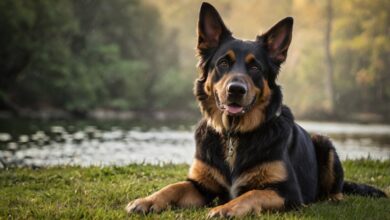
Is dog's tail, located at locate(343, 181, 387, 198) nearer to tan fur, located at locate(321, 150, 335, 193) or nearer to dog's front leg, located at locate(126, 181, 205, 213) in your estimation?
tan fur, located at locate(321, 150, 335, 193)

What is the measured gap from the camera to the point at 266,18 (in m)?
80.9

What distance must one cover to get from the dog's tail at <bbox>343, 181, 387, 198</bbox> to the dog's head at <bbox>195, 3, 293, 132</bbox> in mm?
2207

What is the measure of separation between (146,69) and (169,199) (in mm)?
53129

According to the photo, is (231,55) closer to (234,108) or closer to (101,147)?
(234,108)

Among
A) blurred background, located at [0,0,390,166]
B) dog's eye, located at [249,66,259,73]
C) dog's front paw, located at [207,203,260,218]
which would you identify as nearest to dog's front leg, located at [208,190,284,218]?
dog's front paw, located at [207,203,260,218]

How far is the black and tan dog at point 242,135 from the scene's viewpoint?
643cm

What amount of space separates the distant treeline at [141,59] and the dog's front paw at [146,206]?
122 feet

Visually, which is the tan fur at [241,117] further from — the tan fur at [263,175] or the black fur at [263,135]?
the tan fur at [263,175]

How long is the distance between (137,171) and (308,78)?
194 feet

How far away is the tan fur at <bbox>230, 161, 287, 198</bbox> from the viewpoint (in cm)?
646

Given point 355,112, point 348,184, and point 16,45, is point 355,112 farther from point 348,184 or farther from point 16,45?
point 348,184

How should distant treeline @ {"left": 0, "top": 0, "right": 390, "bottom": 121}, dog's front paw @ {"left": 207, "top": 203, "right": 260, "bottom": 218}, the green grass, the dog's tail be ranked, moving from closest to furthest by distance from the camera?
dog's front paw @ {"left": 207, "top": 203, "right": 260, "bottom": 218}
the green grass
the dog's tail
distant treeline @ {"left": 0, "top": 0, "right": 390, "bottom": 121}

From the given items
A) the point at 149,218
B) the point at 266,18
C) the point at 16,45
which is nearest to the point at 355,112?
the point at 266,18

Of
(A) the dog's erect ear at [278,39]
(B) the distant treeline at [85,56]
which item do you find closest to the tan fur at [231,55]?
(A) the dog's erect ear at [278,39]
